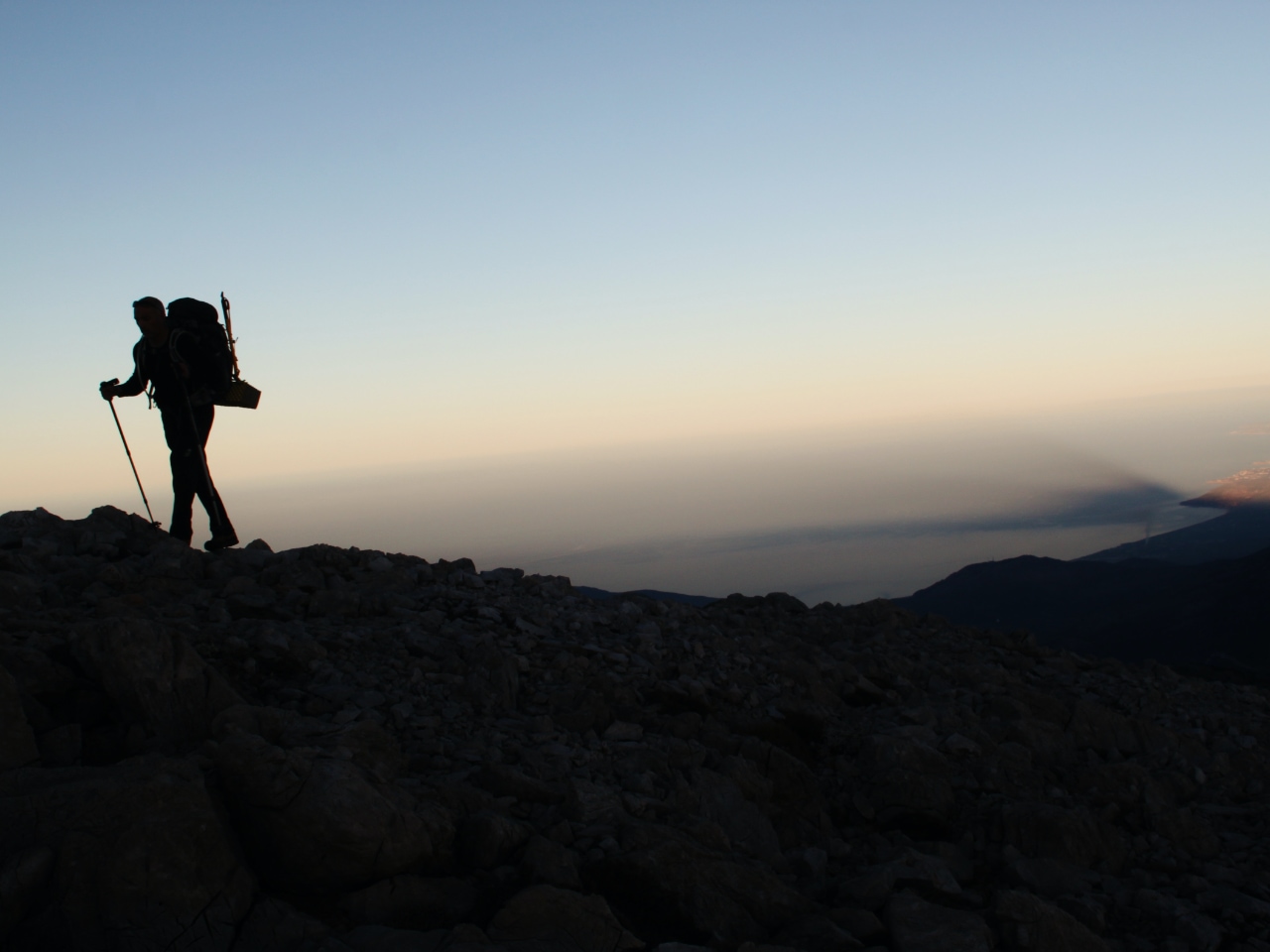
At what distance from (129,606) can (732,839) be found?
516 cm

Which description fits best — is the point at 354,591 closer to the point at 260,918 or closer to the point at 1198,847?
the point at 260,918

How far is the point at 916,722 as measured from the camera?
356 inches

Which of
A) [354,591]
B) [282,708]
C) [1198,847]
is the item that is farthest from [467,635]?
[1198,847]

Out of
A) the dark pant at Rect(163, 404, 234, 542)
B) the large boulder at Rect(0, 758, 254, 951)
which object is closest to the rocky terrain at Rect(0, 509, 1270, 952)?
Result: the large boulder at Rect(0, 758, 254, 951)

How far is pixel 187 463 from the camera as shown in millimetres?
10641

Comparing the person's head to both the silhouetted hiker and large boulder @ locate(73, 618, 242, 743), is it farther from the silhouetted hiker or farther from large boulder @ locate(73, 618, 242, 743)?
large boulder @ locate(73, 618, 242, 743)

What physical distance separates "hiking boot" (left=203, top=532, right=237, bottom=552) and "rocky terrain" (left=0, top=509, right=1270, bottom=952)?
71 centimetres

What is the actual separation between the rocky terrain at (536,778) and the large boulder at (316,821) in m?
0.01

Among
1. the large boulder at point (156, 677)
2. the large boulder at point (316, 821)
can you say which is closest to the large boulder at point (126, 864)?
the large boulder at point (316, 821)

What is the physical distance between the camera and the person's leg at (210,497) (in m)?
10.7

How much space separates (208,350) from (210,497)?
5.41ft

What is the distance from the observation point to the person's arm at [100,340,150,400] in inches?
412

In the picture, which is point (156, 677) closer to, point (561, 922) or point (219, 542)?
point (561, 922)

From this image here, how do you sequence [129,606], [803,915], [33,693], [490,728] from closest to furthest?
[803,915] → [33,693] → [490,728] → [129,606]
